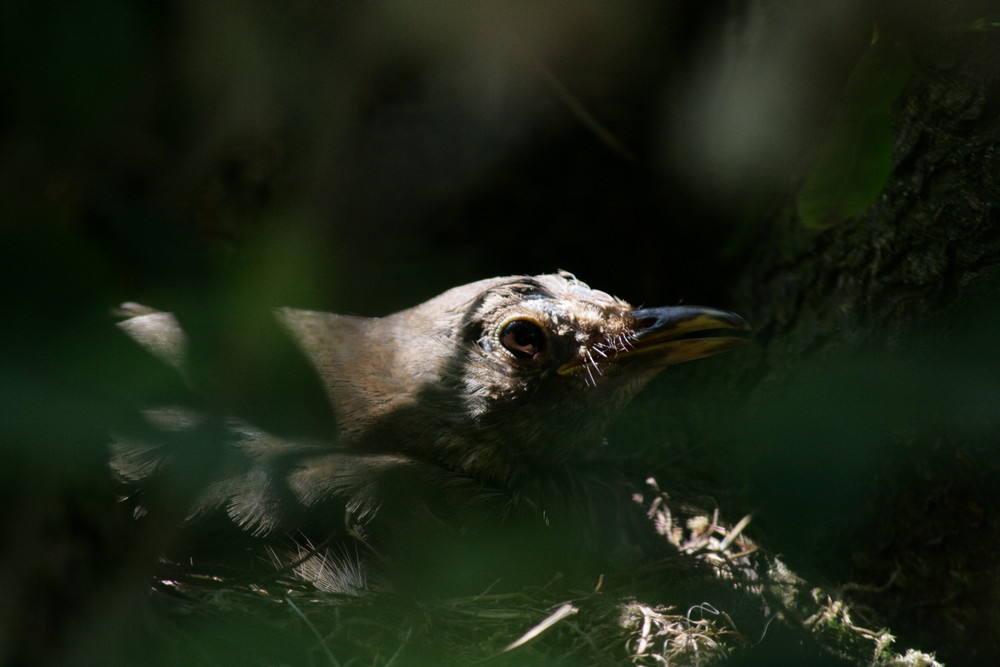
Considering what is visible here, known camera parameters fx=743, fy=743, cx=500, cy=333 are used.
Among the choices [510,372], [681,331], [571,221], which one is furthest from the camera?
[571,221]

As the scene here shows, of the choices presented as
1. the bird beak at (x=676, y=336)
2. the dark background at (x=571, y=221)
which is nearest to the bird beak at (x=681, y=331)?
the bird beak at (x=676, y=336)

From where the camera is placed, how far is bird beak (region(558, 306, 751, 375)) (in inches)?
84.6

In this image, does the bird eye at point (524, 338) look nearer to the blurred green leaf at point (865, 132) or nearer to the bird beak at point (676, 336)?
the bird beak at point (676, 336)

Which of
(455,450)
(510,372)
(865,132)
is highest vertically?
(865,132)

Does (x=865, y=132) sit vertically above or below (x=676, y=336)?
above

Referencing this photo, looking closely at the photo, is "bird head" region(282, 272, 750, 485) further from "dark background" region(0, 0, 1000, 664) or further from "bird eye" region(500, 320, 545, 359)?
"dark background" region(0, 0, 1000, 664)

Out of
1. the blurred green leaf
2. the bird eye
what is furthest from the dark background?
the bird eye

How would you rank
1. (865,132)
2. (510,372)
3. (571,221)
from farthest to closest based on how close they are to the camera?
1. (571,221)
2. (510,372)
3. (865,132)

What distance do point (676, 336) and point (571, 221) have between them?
116 cm

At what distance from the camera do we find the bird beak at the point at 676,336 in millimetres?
2148

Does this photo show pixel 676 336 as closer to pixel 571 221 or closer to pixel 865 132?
pixel 865 132

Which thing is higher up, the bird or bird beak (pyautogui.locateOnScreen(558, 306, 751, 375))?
bird beak (pyautogui.locateOnScreen(558, 306, 751, 375))

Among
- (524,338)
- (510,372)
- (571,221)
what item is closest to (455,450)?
(510,372)

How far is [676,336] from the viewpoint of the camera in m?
2.25
